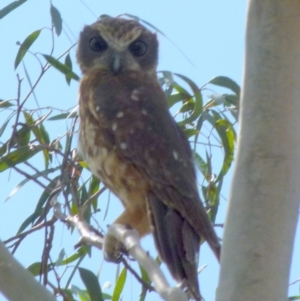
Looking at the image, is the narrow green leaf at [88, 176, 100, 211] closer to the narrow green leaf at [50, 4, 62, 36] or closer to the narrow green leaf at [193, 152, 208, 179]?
the narrow green leaf at [193, 152, 208, 179]

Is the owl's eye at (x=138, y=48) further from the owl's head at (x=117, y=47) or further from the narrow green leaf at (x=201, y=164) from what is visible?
the narrow green leaf at (x=201, y=164)

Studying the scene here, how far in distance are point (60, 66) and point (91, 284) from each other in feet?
2.44

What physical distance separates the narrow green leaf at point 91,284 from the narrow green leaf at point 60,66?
26.7 inches

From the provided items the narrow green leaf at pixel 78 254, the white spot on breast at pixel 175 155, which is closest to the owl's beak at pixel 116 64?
the white spot on breast at pixel 175 155

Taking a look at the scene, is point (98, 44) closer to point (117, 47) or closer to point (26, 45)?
point (117, 47)

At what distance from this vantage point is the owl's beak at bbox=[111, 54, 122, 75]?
259 cm

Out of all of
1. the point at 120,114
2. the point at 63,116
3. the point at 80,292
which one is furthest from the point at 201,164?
the point at 80,292

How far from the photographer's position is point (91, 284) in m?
2.11

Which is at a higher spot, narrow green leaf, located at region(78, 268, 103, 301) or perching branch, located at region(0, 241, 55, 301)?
narrow green leaf, located at region(78, 268, 103, 301)

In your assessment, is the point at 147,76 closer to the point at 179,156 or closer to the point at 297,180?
the point at 179,156

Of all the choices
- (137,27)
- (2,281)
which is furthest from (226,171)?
(2,281)

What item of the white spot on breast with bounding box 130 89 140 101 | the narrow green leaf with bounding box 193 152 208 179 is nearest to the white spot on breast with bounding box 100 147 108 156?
the white spot on breast with bounding box 130 89 140 101

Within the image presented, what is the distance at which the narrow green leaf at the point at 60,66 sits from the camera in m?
2.33

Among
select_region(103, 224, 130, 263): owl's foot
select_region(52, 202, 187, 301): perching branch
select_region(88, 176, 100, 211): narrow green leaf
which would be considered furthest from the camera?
select_region(88, 176, 100, 211): narrow green leaf
